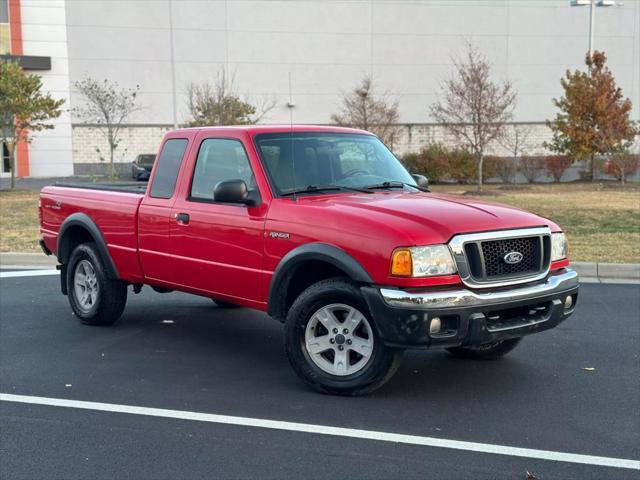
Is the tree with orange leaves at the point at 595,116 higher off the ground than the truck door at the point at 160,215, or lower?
higher

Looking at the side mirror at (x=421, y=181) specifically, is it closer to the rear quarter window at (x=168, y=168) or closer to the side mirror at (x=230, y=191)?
the side mirror at (x=230, y=191)

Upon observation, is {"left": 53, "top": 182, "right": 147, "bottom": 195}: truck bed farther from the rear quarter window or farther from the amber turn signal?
the amber turn signal

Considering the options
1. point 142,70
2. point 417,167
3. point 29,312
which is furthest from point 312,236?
point 142,70

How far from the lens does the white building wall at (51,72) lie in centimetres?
4412

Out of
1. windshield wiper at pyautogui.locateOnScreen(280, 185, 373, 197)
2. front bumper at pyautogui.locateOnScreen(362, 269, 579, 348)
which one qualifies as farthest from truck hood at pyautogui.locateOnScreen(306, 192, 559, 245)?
front bumper at pyautogui.locateOnScreen(362, 269, 579, 348)

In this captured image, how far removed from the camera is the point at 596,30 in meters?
46.6

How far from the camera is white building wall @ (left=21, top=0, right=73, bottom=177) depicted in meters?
44.1

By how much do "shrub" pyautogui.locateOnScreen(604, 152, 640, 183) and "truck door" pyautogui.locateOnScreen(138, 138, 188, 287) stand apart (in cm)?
2579

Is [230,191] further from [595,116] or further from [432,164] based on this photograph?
[595,116]

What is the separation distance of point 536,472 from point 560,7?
46875mm

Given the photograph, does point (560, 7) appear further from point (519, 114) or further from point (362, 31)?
point (362, 31)

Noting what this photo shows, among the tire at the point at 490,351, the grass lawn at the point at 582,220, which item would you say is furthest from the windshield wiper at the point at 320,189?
the grass lawn at the point at 582,220

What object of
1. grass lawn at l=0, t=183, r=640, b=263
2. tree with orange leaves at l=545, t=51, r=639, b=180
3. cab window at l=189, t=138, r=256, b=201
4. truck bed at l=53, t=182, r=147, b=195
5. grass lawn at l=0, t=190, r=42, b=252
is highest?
tree with orange leaves at l=545, t=51, r=639, b=180

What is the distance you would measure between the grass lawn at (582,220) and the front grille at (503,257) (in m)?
3.82
